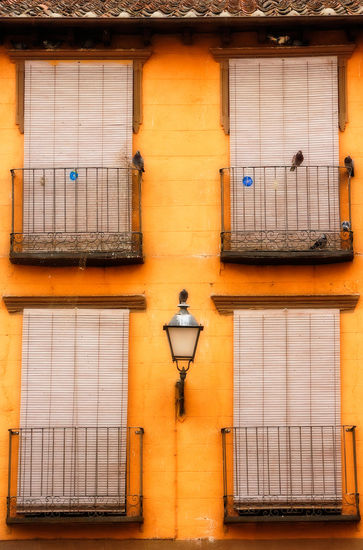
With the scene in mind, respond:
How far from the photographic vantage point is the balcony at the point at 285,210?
1285cm

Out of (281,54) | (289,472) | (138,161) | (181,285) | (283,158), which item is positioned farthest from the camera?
(281,54)

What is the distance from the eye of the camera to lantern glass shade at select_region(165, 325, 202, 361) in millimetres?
11523

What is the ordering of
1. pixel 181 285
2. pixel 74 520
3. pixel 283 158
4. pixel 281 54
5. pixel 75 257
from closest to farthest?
pixel 74 520, pixel 75 257, pixel 181 285, pixel 283 158, pixel 281 54

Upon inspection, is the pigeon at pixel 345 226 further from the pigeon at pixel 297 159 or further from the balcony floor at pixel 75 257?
the balcony floor at pixel 75 257

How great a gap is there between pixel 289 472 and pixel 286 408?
2.65 feet

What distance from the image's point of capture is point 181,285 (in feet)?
42.4

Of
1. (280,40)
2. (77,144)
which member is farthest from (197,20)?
(77,144)

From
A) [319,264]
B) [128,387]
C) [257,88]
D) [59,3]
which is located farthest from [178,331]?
[59,3]

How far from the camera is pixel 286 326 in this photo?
12750 millimetres

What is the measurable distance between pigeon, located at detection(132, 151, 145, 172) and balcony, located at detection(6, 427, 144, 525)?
341 centimetres

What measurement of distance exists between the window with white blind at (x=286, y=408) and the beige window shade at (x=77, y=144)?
2.39 m

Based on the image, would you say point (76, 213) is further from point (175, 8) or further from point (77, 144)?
point (175, 8)

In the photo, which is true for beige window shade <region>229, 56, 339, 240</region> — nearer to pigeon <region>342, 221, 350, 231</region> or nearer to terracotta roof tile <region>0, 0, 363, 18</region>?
pigeon <region>342, 221, 350, 231</region>

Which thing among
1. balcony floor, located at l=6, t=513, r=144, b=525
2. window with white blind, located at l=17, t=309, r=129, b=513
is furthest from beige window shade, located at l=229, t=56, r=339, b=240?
balcony floor, located at l=6, t=513, r=144, b=525
